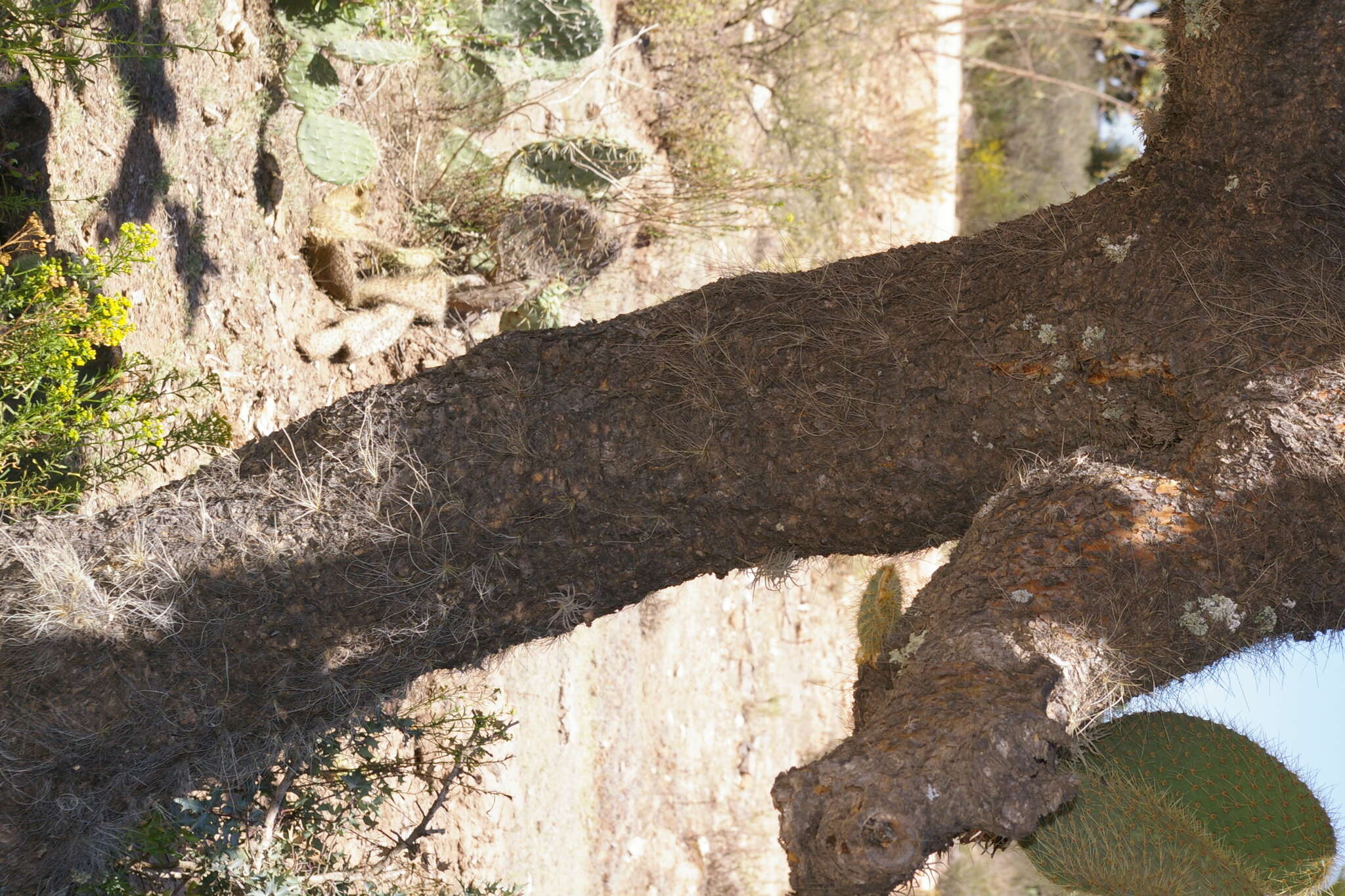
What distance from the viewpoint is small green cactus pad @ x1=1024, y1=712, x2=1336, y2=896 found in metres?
1.90

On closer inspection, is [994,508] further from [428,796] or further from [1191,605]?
[428,796]

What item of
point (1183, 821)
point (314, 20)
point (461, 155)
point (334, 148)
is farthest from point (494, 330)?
point (1183, 821)

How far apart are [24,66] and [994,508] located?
3.10m

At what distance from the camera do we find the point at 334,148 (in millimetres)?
3686

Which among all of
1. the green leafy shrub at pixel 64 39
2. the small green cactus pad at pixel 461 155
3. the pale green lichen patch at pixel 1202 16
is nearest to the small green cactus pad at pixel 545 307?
the small green cactus pad at pixel 461 155

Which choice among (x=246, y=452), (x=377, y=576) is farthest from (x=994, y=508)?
(x=246, y=452)

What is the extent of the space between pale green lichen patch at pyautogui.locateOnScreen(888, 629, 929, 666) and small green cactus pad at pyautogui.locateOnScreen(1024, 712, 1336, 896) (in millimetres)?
388

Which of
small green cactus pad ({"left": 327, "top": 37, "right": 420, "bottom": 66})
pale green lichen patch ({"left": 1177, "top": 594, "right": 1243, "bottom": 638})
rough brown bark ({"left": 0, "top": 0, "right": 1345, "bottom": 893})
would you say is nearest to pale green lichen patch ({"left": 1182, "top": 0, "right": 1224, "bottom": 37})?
rough brown bark ({"left": 0, "top": 0, "right": 1345, "bottom": 893})

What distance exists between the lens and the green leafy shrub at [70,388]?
2738mm

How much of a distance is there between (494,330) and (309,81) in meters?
1.40

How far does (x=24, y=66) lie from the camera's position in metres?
3.04

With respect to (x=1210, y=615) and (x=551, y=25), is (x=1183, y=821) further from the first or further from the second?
(x=551, y=25)

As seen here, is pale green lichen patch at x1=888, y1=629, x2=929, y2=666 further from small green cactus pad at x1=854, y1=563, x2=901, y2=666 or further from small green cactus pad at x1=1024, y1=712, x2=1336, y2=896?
small green cactus pad at x1=854, y1=563, x2=901, y2=666

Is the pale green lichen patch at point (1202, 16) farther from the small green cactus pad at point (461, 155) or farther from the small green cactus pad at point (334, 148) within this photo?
the small green cactus pad at point (461, 155)
